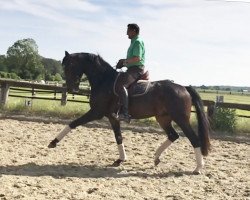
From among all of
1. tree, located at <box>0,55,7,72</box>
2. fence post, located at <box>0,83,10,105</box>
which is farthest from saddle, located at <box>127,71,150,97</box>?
tree, located at <box>0,55,7,72</box>

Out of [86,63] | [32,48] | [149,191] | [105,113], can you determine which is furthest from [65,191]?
[32,48]

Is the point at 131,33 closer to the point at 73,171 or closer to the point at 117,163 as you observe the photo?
the point at 117,163

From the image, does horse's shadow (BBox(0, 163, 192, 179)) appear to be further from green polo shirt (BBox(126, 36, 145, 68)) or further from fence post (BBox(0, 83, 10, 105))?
fence post (BBox(0, 83, 10, 105))

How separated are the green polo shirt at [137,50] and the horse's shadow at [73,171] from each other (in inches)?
77.7

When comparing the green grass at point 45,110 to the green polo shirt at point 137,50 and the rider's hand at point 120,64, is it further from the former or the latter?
the green polo shirt at point 137,50

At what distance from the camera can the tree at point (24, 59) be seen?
91.8 metres

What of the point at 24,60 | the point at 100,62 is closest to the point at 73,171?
the point at 100,62

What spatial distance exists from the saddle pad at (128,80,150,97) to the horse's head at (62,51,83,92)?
1.05 meters

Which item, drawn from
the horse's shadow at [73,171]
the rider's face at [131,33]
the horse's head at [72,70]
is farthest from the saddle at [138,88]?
the horse's shadow at [73,171]

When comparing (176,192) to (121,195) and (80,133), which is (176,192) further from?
(80,133)

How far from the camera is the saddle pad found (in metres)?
7.07

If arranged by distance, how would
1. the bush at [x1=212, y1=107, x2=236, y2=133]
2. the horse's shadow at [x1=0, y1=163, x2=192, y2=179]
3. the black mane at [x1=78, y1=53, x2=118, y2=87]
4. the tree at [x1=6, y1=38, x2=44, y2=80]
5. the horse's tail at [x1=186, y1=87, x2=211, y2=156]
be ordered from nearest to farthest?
the horse's shadow at [x1=0, y1=163, x2=192, y2=179] < the horse's tail at [x1=186, y1=87, x2=211, y2=156] < the black mane at [x1=78, y1=53, x2=118, y2=87] < the bush at [x1=212, y1=107, x2=236, y2=133] < the tree at [x1=6, y1=38, x2=44, y2=80]

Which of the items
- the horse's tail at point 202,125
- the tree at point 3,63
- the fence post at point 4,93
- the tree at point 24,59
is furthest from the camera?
the tree at point 3,63

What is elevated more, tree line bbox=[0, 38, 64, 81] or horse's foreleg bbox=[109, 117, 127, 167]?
tree line bbox=[0, 38, 64, 81]
